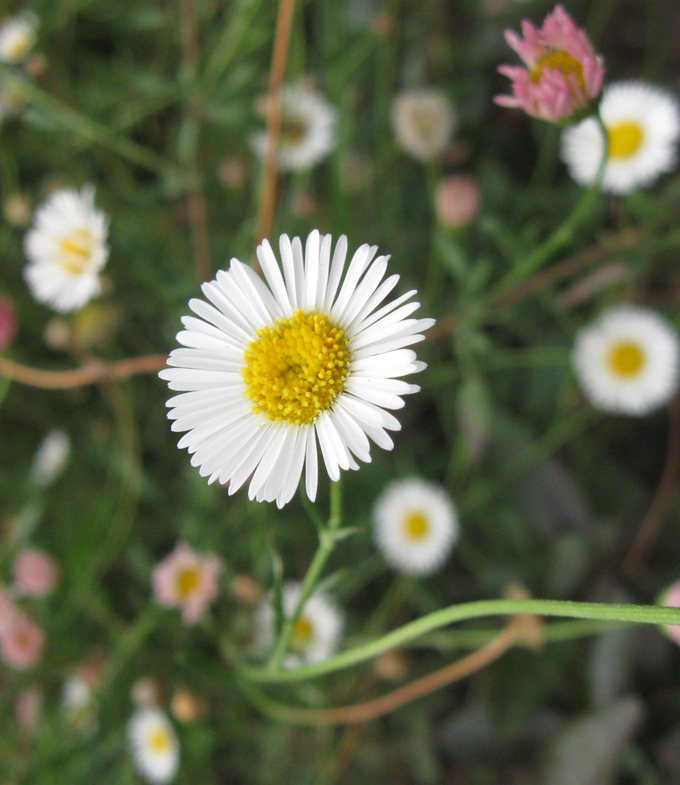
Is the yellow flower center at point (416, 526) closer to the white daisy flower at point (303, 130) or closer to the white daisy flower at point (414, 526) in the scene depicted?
the white daisy flower at point (414, 526)

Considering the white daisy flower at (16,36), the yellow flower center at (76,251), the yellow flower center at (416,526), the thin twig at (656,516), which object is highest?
the white daisy flower at (16,36)

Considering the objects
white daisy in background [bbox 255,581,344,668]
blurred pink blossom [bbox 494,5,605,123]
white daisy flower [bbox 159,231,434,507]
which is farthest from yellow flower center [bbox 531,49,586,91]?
white daisy in background [bbox 255,581,344,668]

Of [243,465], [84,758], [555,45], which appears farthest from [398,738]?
[555,45]

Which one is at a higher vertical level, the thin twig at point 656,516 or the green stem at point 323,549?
the thin twig at point 656,516

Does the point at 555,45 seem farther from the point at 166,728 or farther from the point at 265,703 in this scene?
the point at 166,728

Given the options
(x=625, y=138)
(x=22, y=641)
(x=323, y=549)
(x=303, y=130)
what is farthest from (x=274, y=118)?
(x=22, y=641)

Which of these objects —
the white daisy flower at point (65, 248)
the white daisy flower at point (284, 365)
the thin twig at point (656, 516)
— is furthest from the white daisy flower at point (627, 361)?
the white daisy flower at point (65, 248)
